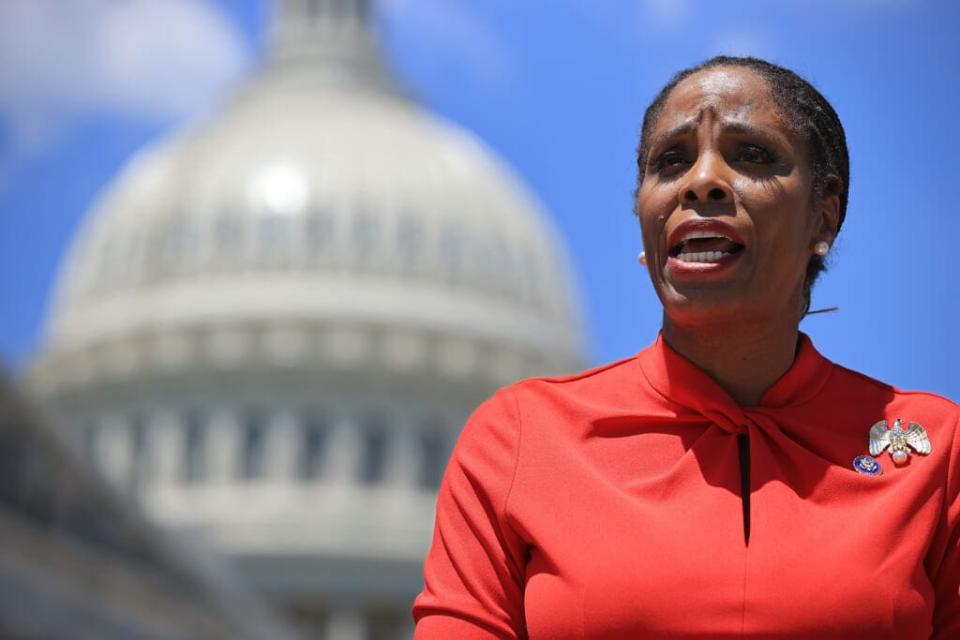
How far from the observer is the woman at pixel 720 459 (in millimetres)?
2510

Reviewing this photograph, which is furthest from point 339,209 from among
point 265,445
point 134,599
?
point 134,599

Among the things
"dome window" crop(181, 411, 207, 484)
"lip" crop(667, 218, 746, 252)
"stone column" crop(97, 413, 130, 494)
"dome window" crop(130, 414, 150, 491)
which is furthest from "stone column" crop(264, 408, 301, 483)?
"lip" crop(667, 218, 746, 252)

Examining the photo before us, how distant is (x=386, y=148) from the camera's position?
9225 centimetres

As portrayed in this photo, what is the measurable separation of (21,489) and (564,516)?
36.3 meters

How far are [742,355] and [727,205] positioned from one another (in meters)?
0.20

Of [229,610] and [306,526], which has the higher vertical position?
[306,526]

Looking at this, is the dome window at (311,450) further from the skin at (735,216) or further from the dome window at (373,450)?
the skin at (735,216)

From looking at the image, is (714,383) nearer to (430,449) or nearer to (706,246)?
(706,246)

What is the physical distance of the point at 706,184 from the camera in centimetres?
270

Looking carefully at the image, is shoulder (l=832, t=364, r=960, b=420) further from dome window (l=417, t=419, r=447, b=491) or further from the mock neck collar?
dome window (l=417, t=419, r=447, b=491)

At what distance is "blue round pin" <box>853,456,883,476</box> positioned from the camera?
2635mm

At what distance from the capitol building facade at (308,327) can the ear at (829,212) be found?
72405 mm

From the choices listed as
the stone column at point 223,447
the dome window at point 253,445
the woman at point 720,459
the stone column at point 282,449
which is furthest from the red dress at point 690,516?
the dome window at point 253,445

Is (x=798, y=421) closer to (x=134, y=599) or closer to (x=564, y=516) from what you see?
Result: (x=564, y=516)
